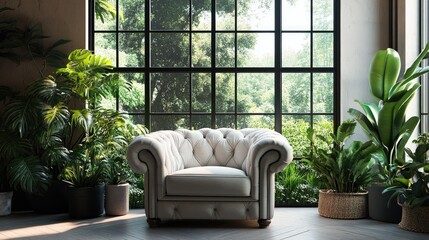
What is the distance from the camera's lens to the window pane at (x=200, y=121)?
19.0 feet

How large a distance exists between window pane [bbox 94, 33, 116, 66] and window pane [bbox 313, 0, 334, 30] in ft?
8.06

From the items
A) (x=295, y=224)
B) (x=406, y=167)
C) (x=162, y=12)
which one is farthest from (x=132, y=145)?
(x=406, y=167)

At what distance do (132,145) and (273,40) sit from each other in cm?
240

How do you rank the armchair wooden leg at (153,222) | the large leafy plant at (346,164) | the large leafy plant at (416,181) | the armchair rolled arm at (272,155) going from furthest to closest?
the large leafy plant at (346,164) → the armchair wooden leg at (153,222) → the armchair rolled arm at (272,155) → the large leafy plant at (416,181)

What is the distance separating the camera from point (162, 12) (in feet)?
19.2

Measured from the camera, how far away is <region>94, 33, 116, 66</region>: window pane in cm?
580

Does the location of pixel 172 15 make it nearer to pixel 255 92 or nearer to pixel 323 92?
pixel 255 92

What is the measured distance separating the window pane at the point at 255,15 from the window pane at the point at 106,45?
1551mm

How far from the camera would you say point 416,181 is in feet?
14.7

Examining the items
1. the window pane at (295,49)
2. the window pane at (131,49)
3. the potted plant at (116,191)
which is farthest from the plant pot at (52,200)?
the window pane at (295,49)

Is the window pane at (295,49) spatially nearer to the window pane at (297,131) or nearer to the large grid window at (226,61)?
the large grid window at (226,61)

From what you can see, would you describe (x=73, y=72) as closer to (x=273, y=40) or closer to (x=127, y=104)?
(x=127, y=104)

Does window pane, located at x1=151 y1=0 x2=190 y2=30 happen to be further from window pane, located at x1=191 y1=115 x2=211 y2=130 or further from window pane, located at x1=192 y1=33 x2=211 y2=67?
window pane, located at x1=191 y1=115 x2=211 y2=130

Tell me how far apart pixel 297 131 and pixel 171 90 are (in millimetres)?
1617
